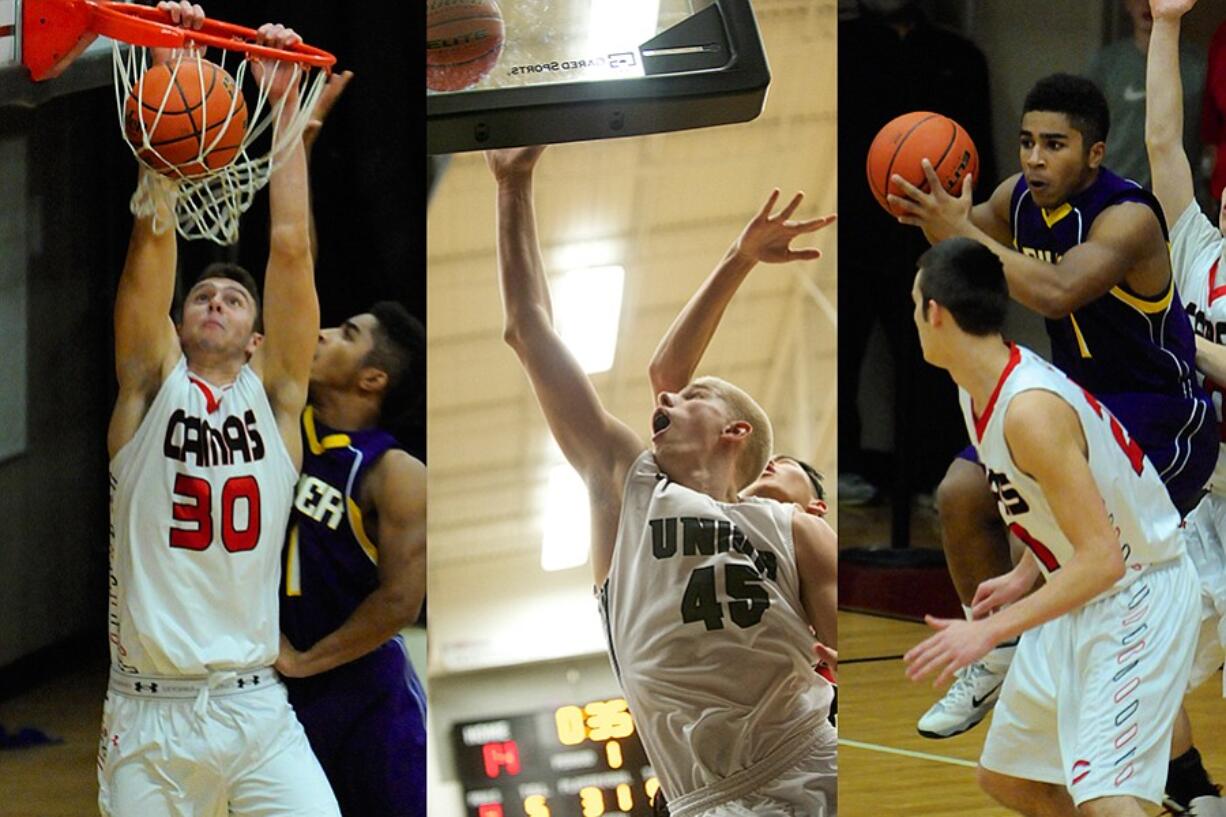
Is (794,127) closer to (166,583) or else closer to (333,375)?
(333,375)

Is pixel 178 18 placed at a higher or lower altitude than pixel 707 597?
higher

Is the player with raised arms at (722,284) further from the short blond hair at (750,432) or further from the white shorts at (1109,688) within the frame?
the white shorts at (1109,688)

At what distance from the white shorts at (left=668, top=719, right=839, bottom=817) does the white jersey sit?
23 millimetres

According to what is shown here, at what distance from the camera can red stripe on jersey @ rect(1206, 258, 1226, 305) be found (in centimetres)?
443


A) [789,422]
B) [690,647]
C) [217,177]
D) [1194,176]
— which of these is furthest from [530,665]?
[1194,176]

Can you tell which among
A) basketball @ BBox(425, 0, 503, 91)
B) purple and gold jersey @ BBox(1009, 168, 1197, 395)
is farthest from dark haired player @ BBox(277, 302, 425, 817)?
purple and gold jersey @ BBox(1009, 168, 1197, 395)

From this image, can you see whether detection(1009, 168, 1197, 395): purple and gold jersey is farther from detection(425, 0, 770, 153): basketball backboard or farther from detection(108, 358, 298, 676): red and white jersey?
detection(108, 358, 298, 676): red and white jersey

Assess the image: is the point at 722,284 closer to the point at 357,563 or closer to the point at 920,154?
the point at 920,154

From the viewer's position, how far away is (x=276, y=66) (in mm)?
3578

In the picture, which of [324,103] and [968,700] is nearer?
[324,103]

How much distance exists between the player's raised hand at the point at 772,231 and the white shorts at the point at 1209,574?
1162 mm

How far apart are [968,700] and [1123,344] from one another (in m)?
0.90

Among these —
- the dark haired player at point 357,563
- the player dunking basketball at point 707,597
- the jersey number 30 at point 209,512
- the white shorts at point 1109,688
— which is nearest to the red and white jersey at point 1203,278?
the white shorts at point 1109,688

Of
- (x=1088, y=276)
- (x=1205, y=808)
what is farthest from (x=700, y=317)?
(x=1205, y=808)
